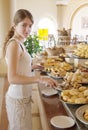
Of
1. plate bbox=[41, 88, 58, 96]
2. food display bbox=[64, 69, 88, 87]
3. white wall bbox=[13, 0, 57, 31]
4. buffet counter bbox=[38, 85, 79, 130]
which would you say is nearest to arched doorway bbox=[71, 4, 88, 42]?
white wall bbox=[13, 0, 57, 31]

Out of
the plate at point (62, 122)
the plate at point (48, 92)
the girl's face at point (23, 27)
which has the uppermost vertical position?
the girl's face at point (23, 27)

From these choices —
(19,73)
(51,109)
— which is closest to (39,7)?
(19,73)

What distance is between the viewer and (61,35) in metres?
3.88

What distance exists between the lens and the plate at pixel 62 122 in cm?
127

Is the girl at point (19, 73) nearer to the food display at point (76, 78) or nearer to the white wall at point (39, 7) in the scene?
the food display at point (76, 78)

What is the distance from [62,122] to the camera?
1303 millimetres

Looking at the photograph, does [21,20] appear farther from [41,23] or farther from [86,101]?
[41,23]

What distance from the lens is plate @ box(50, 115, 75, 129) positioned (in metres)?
1.27

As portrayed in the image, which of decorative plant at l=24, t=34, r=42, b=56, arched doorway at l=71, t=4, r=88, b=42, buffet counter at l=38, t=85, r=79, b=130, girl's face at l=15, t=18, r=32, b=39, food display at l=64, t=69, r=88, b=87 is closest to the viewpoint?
buffet counter at l=38, t=85, r=79, b=130

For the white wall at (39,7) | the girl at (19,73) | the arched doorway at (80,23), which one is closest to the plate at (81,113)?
the girl at (19,73)

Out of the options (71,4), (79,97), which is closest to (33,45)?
(79,97)

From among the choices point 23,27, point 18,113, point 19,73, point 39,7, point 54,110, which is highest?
point 39,7

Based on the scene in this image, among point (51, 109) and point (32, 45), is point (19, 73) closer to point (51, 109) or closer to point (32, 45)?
point (51, 109)

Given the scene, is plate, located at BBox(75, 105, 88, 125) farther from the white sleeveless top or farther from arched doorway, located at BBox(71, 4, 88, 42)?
arched doorway, located at BBox(71, 4, 88, 42)
